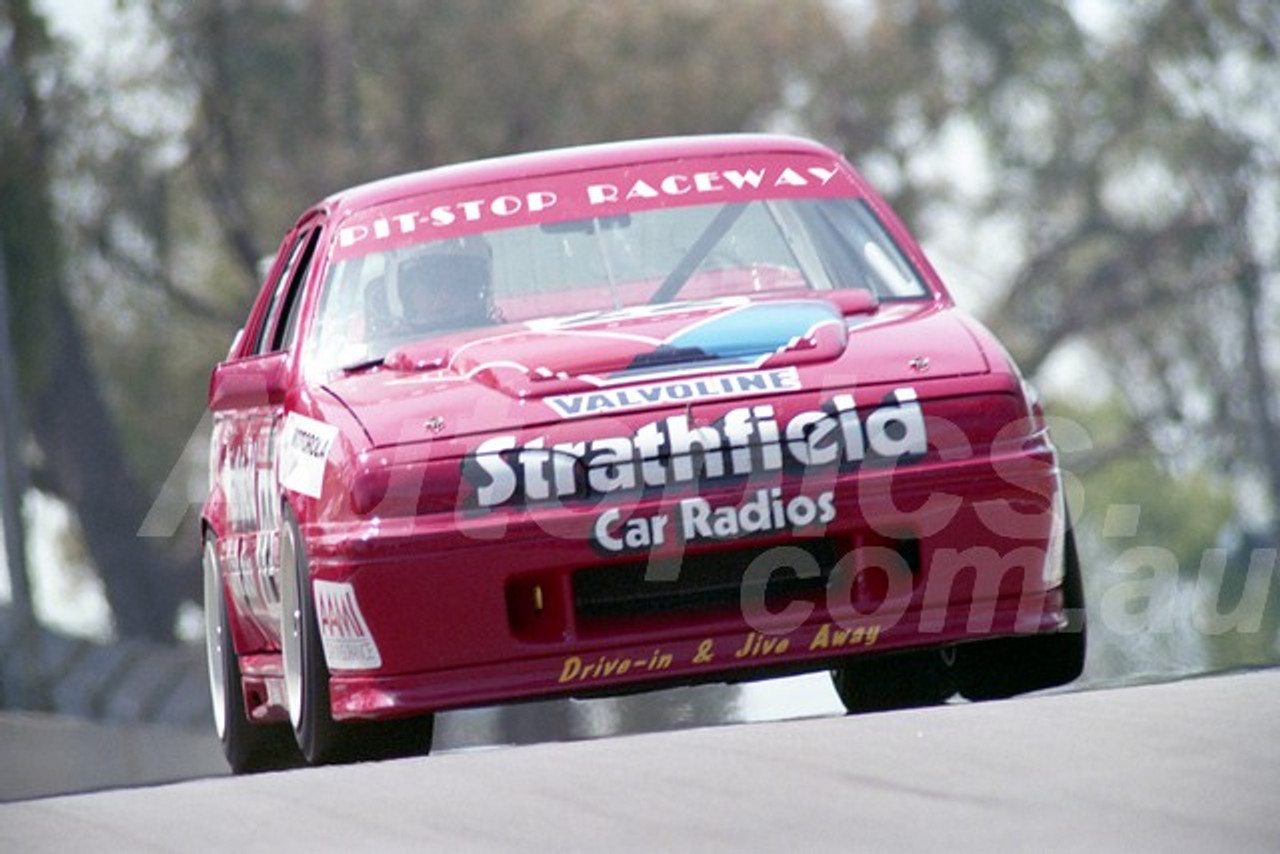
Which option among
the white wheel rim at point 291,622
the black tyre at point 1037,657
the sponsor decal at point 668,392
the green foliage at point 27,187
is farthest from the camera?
the green foliage at point 27,187

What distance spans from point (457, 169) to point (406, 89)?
33.0m

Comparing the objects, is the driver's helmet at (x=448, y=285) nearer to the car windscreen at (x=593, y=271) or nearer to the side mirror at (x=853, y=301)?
the car windscreen at (x=593, y=271)

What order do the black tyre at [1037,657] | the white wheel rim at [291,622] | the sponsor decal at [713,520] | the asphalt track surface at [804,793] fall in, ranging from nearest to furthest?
the asphalt track surface at [804,793], the sponsor decal at [713,520], the white wheel rim at [291,622], the black tyre at [1037,657]

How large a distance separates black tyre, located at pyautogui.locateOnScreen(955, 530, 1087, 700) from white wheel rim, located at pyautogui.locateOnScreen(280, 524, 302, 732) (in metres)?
1.69

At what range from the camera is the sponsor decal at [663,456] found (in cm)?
691

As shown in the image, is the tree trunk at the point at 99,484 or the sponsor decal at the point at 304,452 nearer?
the sponsor decal at the point at 304,452

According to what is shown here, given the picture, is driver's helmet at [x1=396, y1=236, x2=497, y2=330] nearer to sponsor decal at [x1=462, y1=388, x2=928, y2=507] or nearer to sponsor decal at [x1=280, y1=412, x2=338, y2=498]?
sponsor decal at [x1=280, y1=412, x2=338, y2=498]

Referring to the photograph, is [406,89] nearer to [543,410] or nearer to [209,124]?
[209,124]

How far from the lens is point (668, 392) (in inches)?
277

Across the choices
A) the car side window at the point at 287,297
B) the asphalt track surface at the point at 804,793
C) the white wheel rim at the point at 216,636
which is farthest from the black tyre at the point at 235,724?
the asphalt track surface at the point at 804,793

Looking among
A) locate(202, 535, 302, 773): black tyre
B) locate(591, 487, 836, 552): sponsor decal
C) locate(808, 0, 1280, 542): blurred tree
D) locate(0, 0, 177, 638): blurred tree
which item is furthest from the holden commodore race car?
locate(808, 0, 1280, 542): blurred tree

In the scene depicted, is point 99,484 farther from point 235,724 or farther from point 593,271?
point 593,271

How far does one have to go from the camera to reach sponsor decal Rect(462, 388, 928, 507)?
6914 millimetres

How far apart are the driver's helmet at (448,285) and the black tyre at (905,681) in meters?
1.36
